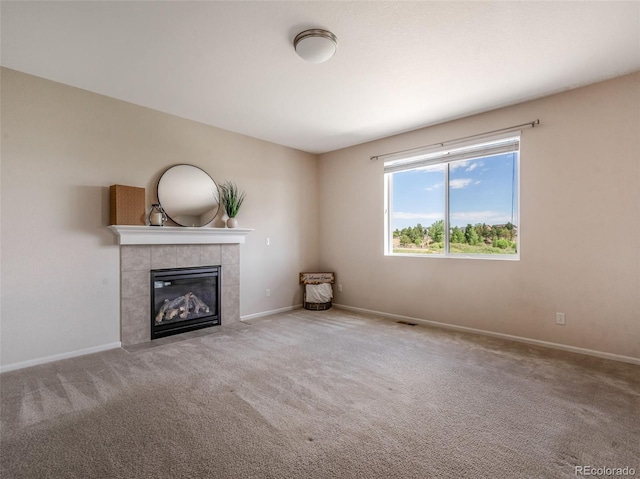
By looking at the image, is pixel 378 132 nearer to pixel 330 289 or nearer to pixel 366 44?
pixel 366 44

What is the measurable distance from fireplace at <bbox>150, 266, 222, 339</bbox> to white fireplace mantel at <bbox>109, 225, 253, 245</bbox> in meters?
0.36

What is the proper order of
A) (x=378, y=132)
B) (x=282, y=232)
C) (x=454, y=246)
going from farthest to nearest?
(x=282, y=232)
(x=378, y=132)
(x=454, y=246)

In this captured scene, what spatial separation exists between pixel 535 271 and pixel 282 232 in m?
3.43

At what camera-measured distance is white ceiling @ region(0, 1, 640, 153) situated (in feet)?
6.78

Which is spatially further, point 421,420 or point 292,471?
point 421,420

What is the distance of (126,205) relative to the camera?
3.25m

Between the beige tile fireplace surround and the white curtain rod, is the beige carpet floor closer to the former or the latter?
the beige tile fireplace surround

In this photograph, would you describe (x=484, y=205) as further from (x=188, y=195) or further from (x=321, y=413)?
(x=188, y=195)

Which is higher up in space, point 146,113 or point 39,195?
point 146,113

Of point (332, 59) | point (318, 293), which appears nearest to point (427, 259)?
point (318, 293)

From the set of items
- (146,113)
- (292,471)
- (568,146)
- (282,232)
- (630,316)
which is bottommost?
(292,471)

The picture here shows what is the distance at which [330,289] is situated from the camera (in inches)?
202

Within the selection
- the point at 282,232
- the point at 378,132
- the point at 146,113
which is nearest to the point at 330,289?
the point at 282,232

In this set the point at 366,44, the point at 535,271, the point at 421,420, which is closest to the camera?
the point at 421,420
